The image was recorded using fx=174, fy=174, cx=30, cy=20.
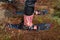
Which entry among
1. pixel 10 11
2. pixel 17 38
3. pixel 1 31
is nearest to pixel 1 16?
pixel 10 11

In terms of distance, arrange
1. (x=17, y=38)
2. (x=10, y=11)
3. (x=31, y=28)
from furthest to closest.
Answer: (x=10, y=11) < (x=31, y=28) < (x=17, y=38)

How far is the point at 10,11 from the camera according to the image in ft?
16.7

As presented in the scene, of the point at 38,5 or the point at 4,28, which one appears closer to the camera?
the point at 4,28

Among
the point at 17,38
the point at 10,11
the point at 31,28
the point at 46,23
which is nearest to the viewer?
the point at 17,38

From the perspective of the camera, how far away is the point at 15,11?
5125 mm

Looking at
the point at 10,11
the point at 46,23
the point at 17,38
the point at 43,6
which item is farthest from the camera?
the point at 43,6

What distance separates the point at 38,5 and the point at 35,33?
5.72 feet

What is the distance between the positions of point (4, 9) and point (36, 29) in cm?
143

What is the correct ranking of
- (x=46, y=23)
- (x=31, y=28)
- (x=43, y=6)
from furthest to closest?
(x=43, y=6), (x=46, y=23), (x=31, y=28)

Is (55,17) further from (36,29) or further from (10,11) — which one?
(10,11)

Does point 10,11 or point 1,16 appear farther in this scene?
point 10,11

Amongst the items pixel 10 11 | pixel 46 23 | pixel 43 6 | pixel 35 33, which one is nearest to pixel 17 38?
pixel 35 33

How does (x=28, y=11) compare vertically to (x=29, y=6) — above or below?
below

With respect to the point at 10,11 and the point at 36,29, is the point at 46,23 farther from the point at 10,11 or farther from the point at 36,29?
the point at 10,11
